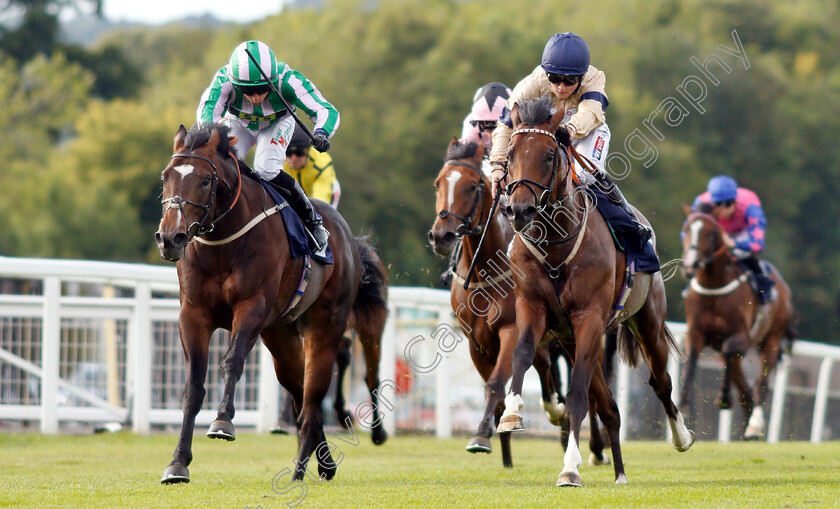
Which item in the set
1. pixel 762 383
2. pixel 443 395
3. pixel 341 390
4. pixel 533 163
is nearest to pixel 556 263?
pixel 533 163

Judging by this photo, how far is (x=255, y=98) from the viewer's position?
7.50 m

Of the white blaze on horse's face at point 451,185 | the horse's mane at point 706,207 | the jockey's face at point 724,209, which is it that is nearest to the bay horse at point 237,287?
the white blaze on horse's face at point 451,185

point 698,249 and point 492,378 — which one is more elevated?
point 698,249

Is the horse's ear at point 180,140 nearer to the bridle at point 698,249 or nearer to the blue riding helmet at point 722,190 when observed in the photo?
the bridle at point 698,249

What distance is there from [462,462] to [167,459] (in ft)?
7.54

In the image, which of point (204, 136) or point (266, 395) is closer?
point (204, 136)

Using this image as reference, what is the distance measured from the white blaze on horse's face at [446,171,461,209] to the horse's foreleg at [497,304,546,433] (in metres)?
1.42

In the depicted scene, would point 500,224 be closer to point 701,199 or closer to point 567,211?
point 567,211

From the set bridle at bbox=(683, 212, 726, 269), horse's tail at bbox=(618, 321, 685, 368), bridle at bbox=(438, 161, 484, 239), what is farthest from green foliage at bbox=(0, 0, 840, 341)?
bridle at bbox=(438, 161, 484, 239)

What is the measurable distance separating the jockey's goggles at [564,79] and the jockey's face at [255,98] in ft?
5.93

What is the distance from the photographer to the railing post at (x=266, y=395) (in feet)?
39.6

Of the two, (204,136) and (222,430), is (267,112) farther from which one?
(222,430)

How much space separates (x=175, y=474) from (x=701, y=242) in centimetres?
711

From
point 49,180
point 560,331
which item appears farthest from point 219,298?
point 49,180
